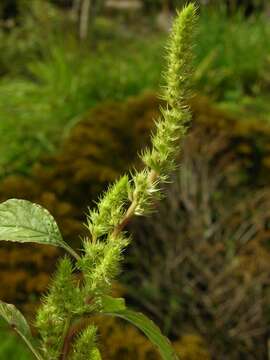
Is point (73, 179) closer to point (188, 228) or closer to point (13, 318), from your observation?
point (188, 228)

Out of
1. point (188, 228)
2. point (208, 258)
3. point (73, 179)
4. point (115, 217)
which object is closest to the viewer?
point (115, 217)

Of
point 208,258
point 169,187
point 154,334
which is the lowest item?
point 208,258

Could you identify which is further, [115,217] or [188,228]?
[188,228]

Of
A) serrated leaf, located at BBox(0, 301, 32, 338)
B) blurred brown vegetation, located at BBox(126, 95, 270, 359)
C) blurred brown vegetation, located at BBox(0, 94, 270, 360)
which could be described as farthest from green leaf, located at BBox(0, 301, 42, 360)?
blurred brown vegetation, located at BBox(126, 95, 270, 359)

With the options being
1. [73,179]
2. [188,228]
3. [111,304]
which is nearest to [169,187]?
[188,228]

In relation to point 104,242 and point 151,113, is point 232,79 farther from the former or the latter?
point 104,242

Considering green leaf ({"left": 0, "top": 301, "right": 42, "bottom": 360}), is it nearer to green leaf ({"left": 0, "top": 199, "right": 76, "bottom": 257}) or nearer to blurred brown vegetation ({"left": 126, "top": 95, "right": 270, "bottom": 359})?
green leaf ({"left": 0, "top": 199, "right": 76, "bottom": 257})

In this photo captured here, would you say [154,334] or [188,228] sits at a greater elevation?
[154,334]
